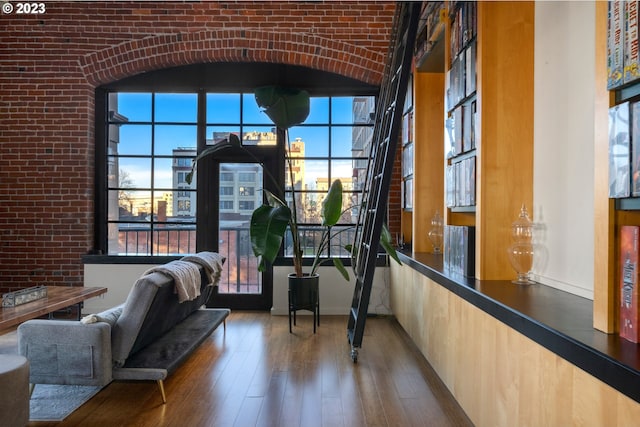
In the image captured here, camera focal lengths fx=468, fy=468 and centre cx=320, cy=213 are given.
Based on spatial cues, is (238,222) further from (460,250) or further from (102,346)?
(460,250)

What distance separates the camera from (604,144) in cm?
151

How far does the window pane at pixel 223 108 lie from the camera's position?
5727 millimetres

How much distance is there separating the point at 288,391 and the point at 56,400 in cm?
142

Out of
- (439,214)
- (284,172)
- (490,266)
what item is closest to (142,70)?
(284,172)

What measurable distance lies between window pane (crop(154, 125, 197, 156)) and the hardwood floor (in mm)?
2556

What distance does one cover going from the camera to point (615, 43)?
147cm

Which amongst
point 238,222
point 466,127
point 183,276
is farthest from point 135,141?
point 466,127

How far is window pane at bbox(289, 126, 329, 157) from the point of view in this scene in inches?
225

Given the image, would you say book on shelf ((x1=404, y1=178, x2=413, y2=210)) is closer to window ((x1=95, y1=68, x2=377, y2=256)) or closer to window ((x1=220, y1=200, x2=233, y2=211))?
window ((x1=95, y1=68, x2=377, y2=256))

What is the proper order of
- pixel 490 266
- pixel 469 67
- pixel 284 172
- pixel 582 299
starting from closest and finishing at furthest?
pixel 582 299, pixel 490 266, pixel 469 67, pixel 284 172

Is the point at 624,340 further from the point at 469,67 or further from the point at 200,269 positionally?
the point at 200,269

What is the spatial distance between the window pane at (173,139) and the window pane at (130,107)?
24 cm

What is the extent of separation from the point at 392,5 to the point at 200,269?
369 centimetres

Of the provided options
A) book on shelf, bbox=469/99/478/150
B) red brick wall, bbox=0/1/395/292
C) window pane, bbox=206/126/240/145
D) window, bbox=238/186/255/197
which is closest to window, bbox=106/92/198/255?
window pane, bbox=206/126/240/145
